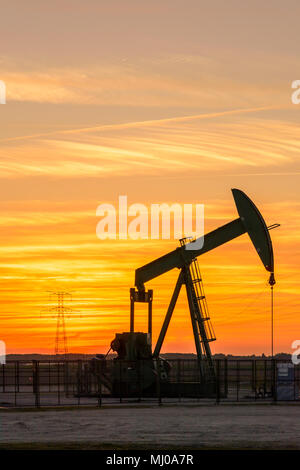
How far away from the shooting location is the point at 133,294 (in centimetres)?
4872

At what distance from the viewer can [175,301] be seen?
48594 millimetres

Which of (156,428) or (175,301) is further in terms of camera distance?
(175,301)

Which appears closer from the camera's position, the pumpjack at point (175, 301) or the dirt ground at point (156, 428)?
the dirt ground at point (156, 428)

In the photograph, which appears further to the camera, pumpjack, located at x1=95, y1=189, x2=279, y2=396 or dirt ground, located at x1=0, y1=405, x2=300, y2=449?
pumpjack, located at x1=95, y1=189, x2=279, y2=396

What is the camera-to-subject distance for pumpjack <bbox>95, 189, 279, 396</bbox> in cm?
4591

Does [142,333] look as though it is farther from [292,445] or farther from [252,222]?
[292,445]

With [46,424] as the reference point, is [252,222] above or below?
above

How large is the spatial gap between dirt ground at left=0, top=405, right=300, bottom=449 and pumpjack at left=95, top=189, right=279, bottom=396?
769 cm

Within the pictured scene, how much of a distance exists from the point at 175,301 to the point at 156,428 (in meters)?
20.0

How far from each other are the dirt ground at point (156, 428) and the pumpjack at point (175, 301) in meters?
7.69

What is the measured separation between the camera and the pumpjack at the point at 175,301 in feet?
151

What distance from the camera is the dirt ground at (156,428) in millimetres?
24469
